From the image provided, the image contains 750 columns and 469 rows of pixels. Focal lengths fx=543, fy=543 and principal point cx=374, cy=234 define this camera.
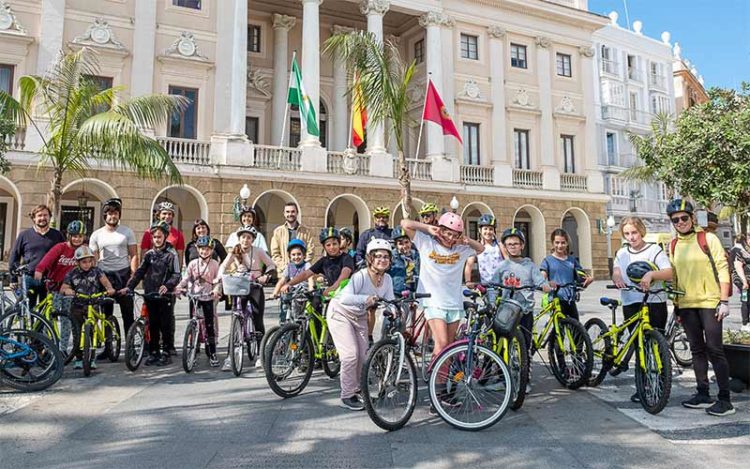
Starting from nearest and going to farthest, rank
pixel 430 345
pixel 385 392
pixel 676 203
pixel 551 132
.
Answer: pixel 385 392
pixel 676 203
pixel 430 345
pixel 551 132

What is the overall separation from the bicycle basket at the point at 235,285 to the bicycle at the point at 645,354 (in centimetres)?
386

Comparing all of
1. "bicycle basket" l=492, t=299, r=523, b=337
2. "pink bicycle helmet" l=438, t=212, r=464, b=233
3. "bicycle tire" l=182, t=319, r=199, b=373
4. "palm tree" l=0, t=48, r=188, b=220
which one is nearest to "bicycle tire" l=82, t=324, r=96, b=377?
"bicycle tire" l=182, t=319, r=199, b=373

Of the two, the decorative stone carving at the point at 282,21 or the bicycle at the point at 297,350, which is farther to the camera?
the decorative stone carving at the point at 282,21

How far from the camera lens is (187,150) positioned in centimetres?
1797

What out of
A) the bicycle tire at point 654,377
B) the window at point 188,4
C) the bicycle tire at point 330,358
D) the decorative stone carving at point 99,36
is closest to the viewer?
the bicycle tire at point 654,377

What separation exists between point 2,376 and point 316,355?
3148mm

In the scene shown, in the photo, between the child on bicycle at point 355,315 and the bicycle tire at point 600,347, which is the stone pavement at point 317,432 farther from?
the child on bicycle at point 355,315

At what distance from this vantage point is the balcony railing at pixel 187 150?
17672 millimetres

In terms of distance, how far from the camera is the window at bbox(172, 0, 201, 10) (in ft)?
61.3

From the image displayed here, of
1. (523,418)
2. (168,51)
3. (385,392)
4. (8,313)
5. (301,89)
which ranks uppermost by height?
(168,51)

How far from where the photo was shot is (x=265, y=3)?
21.5 metres

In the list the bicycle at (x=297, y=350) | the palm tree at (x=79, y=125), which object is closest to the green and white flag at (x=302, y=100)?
the palm tree at (x=79, y=125)

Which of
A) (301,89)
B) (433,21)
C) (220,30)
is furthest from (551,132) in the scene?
(220,30)

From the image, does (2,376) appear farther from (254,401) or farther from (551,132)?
(551,132)
